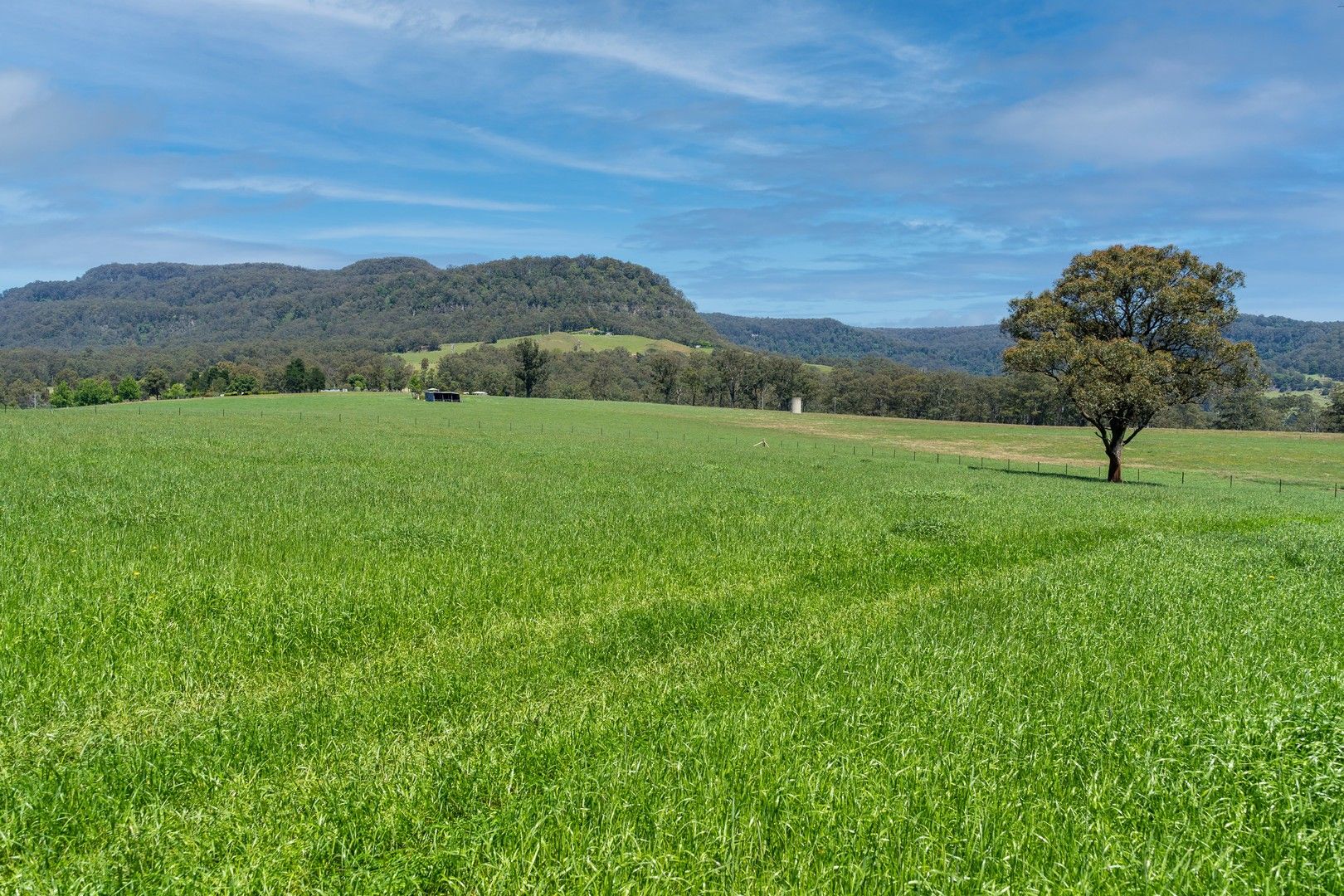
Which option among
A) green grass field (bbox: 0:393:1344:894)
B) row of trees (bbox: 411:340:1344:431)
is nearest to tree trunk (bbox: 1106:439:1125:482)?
green grass field (bbox: 0:393:1344:894)

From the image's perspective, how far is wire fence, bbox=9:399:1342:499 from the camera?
2037 inches

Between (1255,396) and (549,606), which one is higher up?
(1255,396)

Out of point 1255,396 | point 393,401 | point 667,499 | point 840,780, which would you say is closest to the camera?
point 840,780

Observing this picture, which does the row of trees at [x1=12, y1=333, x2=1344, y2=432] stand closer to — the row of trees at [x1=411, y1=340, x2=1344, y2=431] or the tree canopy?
the row of trees at [x1=411, y1=340, x2=1344, y2=431]

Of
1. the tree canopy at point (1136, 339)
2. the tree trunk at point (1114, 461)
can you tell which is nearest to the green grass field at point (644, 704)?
the tree canopy at point (1136, 339)

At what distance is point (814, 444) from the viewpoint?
7456 centimetres

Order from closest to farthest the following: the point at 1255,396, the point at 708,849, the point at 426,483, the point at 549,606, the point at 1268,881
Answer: the point at 1268,881 → the point at 708,849 → the point at 549,606 → the point at 426,483 → the point at 1255,396

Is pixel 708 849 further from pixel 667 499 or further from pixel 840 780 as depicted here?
pixel 667 499

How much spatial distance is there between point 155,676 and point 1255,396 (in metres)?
187

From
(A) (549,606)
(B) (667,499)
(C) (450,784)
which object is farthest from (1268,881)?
(B) (667,499)

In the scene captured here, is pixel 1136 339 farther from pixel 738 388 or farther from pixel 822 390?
pixel 738 388

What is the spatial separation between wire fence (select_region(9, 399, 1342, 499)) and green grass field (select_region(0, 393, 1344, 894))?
1599 inches

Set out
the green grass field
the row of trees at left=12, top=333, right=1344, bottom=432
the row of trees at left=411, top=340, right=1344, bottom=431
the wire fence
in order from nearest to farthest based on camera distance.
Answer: the green grass field
the wire fence
the row of trees at left=12, top=333, right=1344, bottom=432
the row of trees at left=411, top=340, right=1344, bottom=431

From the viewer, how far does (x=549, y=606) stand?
1017 cm
